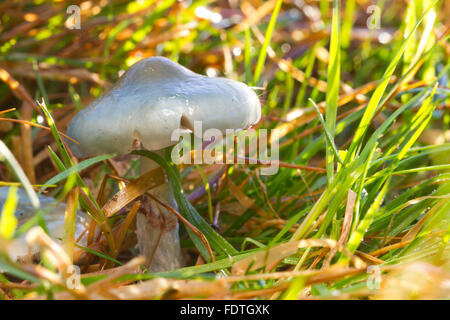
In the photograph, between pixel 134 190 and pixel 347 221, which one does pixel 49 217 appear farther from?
pixel 347 221

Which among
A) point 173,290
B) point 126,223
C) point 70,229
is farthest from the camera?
point 126,223

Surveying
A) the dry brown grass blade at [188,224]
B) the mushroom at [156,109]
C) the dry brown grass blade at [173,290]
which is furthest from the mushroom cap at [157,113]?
the dry brown grass blade at [173,290]

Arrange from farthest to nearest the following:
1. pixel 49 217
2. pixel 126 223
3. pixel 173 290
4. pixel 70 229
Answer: pixel 49 217
pixel 126 223
pixel 70 229
pixel 173 290

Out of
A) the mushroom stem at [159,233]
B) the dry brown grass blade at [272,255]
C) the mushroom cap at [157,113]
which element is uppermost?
the mushroom cap at [157,113]

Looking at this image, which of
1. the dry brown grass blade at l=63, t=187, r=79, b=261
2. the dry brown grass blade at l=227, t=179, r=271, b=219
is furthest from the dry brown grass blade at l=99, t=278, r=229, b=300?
the dry brown grass blade at l=227, t=179, r=271, b=219

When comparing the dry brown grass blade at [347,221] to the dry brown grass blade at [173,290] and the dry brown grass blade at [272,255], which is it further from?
the dry brown grass blade at [173,290]

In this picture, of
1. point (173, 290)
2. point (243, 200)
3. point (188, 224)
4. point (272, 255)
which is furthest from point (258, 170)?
point (173, 290)

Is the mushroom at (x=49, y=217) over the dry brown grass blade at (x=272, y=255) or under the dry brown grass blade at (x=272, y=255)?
under
